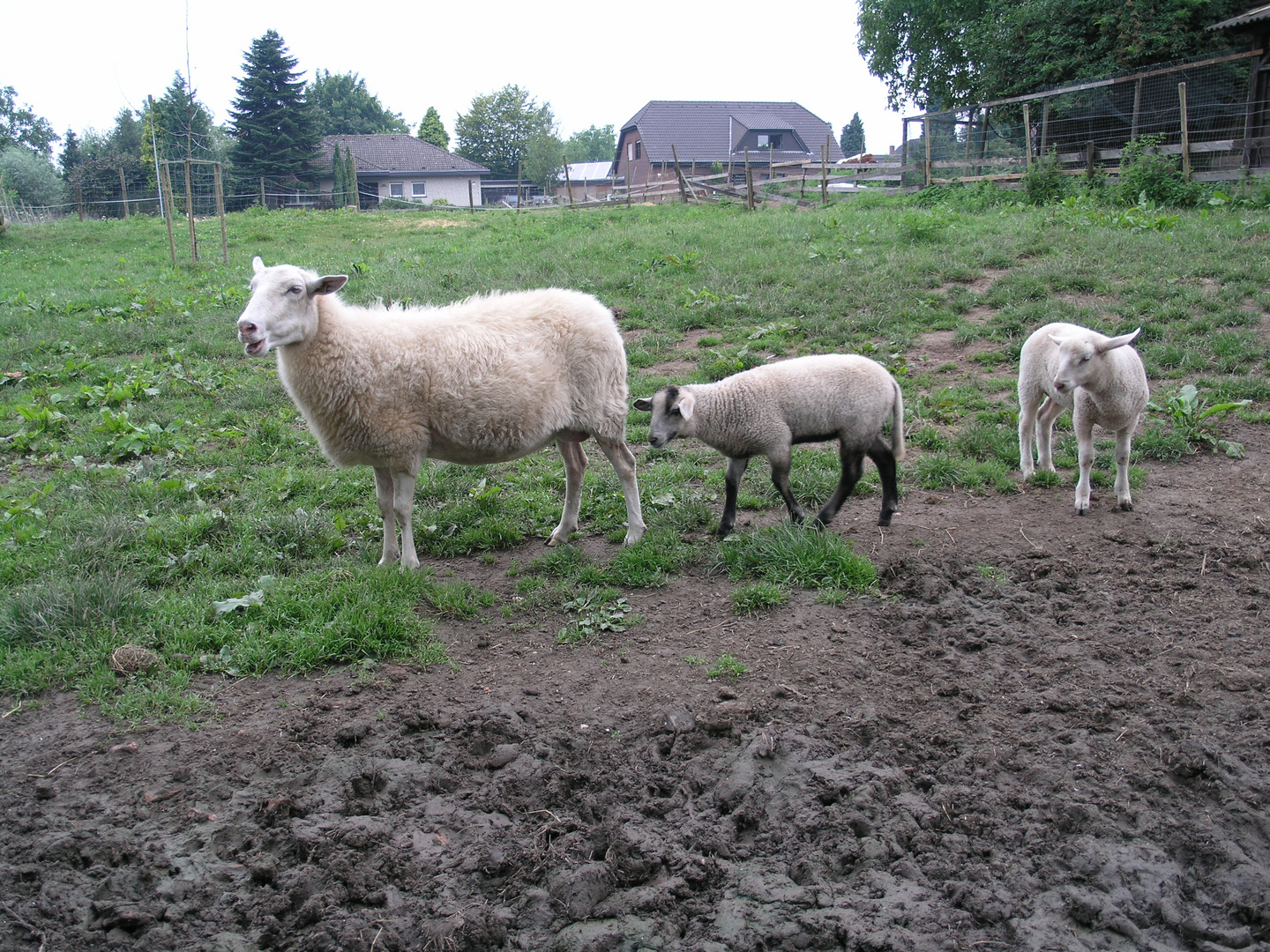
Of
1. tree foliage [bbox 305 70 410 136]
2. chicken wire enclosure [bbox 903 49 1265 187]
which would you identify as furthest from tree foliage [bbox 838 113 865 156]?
chicken wire enclosure [bbox 903 49 1265 187]

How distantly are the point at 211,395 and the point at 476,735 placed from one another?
7149 millimetres

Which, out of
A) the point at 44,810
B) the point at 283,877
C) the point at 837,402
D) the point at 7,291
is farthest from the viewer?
the point at 7,291

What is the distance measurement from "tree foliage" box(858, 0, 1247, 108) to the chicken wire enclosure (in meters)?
1.20

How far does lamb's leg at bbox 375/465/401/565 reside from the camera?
5.64 meters

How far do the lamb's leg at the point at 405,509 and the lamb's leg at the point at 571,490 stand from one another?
1057mm

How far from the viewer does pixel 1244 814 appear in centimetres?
305

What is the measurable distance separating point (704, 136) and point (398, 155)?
77.5ft

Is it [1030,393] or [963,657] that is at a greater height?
[1030,393]

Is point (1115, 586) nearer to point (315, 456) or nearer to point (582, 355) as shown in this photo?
point (582, 355)

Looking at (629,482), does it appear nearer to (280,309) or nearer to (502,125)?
(280,309)

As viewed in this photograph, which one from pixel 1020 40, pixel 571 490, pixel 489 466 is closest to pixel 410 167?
pixel 1020 40

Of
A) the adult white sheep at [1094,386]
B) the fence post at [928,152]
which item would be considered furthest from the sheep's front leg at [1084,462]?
the fence post at [928,152]

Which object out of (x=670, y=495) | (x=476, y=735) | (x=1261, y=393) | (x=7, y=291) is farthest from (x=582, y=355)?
(x=7, y=291)

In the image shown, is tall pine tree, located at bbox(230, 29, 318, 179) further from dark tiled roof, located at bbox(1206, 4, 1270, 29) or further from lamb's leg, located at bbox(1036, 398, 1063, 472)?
lamb's leg, located at bbox(1036, 398, 1063, 472)
